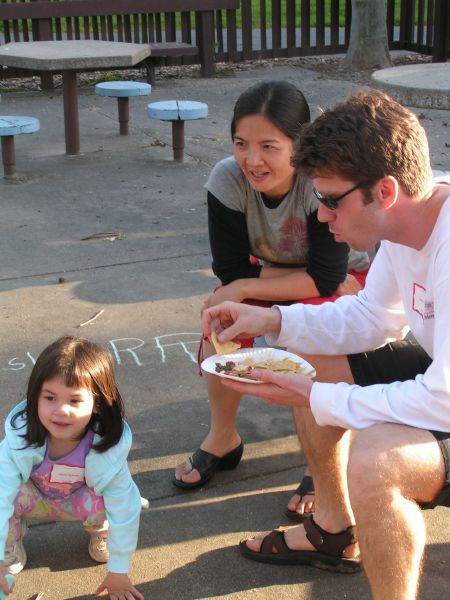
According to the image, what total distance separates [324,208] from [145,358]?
5.82ft

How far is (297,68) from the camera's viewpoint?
11.8m

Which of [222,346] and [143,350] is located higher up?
[222,346]

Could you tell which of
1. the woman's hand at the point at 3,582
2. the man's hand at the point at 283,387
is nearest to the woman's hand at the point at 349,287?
the man's hand at the point at 283,387

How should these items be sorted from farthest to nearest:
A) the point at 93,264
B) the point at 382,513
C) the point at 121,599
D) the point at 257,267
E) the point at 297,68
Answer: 1. the point at 297,68
2. the point at 93,264
3. the point at 257,267
4. the point at 121,599
5. the point at 382,513

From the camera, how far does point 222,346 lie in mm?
2939

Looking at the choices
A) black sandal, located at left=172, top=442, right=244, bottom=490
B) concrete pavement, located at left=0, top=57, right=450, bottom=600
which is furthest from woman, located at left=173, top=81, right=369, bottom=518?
concrete pavement, located at left=0, top=57, right=450, bottom=600

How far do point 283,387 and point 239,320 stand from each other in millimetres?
444

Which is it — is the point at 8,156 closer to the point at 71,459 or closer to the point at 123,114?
the point at 123,114

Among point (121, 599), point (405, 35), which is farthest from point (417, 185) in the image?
point (405, 35)

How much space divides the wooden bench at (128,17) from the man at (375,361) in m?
8.10

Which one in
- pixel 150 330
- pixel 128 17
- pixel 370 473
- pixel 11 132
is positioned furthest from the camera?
pixel 128 17

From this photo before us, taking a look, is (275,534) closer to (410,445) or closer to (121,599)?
(121,599)

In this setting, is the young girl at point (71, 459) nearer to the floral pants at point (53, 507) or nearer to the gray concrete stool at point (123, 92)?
the floral pants at point (53, 507)

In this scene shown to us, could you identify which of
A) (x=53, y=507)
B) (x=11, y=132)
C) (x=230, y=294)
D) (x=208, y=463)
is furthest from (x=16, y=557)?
(x=11, y=132)
